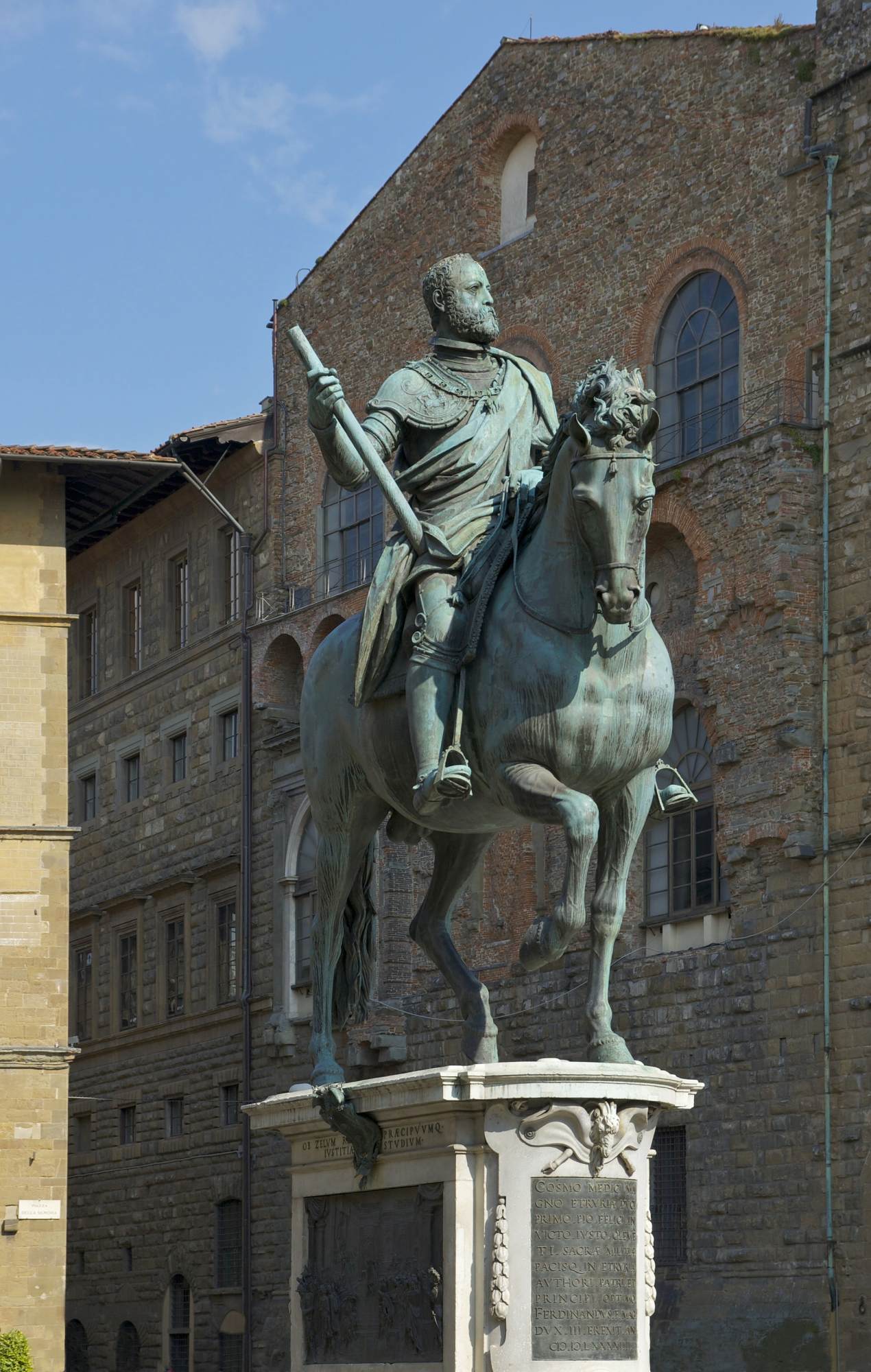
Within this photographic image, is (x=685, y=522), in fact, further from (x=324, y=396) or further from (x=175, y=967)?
(x=324, y=396)

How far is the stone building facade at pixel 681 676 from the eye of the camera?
2680cm

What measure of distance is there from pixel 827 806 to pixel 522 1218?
60.1 feet

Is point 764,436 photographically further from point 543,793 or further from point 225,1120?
point 543,793

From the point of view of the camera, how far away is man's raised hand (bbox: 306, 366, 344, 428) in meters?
9.65

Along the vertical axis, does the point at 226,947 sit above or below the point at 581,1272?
above

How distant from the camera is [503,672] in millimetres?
9375

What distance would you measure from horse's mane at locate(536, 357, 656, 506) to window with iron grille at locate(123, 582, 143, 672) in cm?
3700

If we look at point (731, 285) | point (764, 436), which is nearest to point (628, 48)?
point (731, 285)

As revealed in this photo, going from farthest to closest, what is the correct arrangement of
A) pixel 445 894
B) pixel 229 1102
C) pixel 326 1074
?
pixel 229 1102, pixel 445 894, pixel 326 1074

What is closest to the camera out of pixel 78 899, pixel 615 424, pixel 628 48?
pixel 615 424

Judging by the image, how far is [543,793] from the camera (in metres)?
9.09

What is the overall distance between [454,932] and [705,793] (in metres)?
4.98

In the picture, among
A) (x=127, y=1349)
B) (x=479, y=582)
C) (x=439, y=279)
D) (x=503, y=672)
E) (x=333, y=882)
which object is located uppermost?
(x=439, y=279)

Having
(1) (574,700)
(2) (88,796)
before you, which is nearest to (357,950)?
(1) (574,700)
